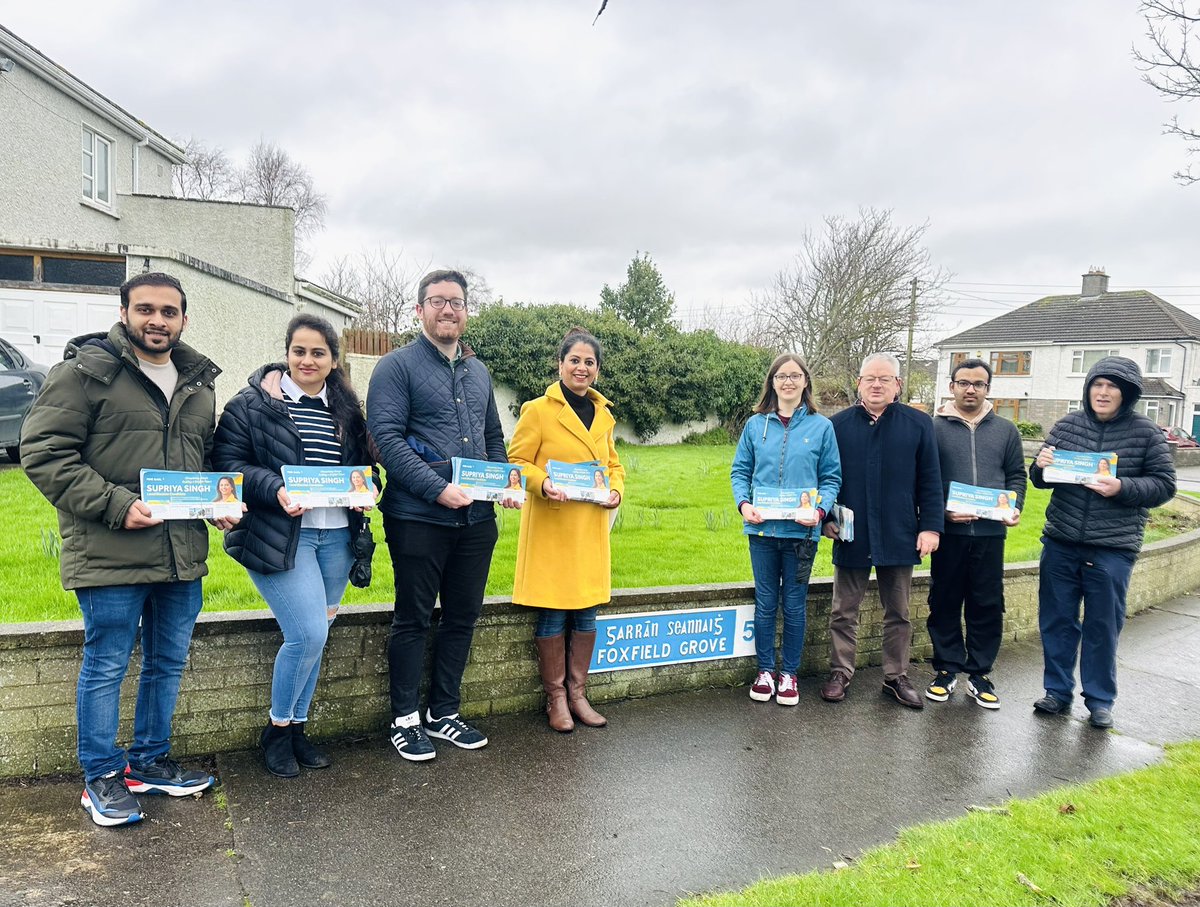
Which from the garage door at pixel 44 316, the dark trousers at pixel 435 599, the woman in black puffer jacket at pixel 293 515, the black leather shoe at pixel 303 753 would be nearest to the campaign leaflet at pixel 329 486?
the woman in black puffer jacket at pixel 293 515

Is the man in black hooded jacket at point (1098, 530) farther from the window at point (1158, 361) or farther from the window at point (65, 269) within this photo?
the window at point (1158, 361)

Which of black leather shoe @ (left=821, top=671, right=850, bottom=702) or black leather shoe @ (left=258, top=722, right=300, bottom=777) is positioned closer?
black leather shoe @ (left=258, top=722, right=300, bottom=777)

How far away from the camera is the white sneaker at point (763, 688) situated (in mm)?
4938

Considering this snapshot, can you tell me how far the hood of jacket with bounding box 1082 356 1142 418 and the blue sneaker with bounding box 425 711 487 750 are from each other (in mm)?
4159

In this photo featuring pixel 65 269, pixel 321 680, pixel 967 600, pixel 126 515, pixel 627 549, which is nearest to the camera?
pixel 126 515

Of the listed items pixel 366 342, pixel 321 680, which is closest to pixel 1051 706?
pixel 321 680

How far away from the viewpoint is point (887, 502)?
4.88m

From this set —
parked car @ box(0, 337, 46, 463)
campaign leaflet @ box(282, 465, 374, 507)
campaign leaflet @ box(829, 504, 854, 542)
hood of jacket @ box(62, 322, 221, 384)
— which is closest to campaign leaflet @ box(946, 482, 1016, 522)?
campaign leaflet @ box(829, 504, 854, 542)

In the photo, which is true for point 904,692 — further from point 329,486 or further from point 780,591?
point 329,486

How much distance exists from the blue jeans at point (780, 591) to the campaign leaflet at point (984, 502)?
3.22ft

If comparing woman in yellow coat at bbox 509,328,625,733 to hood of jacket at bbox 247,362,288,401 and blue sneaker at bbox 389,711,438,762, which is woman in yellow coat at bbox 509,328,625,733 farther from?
hood of jacket at bbox 247,362,288,401

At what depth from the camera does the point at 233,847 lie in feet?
10.0

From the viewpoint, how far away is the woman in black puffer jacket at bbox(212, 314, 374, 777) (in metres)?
3.42

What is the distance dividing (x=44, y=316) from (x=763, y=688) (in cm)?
1324
